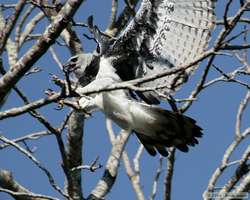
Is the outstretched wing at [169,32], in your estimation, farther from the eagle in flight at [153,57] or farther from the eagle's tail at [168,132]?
the eagle's tail at [168,132]

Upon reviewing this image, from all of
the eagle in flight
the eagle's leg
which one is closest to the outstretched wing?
the eagle in flight

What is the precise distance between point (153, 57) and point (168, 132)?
633mm

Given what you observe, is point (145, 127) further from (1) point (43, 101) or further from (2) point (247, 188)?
(1) point (43, 101)

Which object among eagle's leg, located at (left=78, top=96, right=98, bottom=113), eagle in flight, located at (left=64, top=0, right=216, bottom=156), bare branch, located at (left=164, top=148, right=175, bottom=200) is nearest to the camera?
bare branch, located at (left=164, top=148, right=175, bottom=200)

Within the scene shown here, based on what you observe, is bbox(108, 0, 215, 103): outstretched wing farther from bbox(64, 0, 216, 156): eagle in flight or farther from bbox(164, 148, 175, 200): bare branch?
bbox(164, 148, 175, 200): bare branch

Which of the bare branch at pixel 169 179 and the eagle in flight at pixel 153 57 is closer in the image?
the bare branch at pixel 169 179

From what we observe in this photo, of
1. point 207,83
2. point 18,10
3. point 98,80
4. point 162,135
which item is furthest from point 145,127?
point 18,10

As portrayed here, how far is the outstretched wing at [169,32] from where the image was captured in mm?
4520

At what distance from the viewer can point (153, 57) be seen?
4.75 metres

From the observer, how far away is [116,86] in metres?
2.98

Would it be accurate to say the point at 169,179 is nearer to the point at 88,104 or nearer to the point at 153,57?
the point at 88,104

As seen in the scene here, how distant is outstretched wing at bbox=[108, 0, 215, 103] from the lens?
4520mm

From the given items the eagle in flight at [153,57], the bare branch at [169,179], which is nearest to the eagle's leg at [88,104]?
the eagle in flight at [153,57]

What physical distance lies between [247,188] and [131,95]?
1.39 metres
